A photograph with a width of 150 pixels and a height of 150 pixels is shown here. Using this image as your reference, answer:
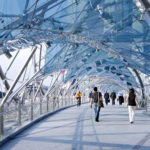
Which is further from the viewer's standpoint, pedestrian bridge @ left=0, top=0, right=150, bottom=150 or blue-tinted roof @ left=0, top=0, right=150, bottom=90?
blue-tinted roof @ left=0, top=0, right=150, bottom=90

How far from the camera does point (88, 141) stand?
8.92 metres

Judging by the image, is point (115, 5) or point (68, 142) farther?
point (115, 5)

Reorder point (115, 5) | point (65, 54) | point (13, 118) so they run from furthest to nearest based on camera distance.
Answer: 1. point (65, 54)
2. point (115, 5)
3. point (13, 118)

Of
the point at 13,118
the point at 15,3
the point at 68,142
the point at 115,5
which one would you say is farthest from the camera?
the point at 115,5

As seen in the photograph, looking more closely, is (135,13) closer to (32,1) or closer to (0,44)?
(32,1)

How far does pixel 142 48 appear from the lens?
22.0m

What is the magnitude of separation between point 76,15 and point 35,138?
754 centimetres

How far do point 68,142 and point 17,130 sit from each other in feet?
8.20

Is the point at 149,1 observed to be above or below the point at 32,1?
below

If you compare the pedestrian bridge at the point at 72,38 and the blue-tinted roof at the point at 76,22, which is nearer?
the pedestrian bridge at the point at 72,38

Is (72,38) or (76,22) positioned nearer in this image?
(76,22)

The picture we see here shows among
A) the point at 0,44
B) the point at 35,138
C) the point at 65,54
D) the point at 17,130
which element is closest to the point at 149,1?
the point at 35,138

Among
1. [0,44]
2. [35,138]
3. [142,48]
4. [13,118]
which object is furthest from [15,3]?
[142,48]

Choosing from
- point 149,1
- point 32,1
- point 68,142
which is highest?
point 32,1
